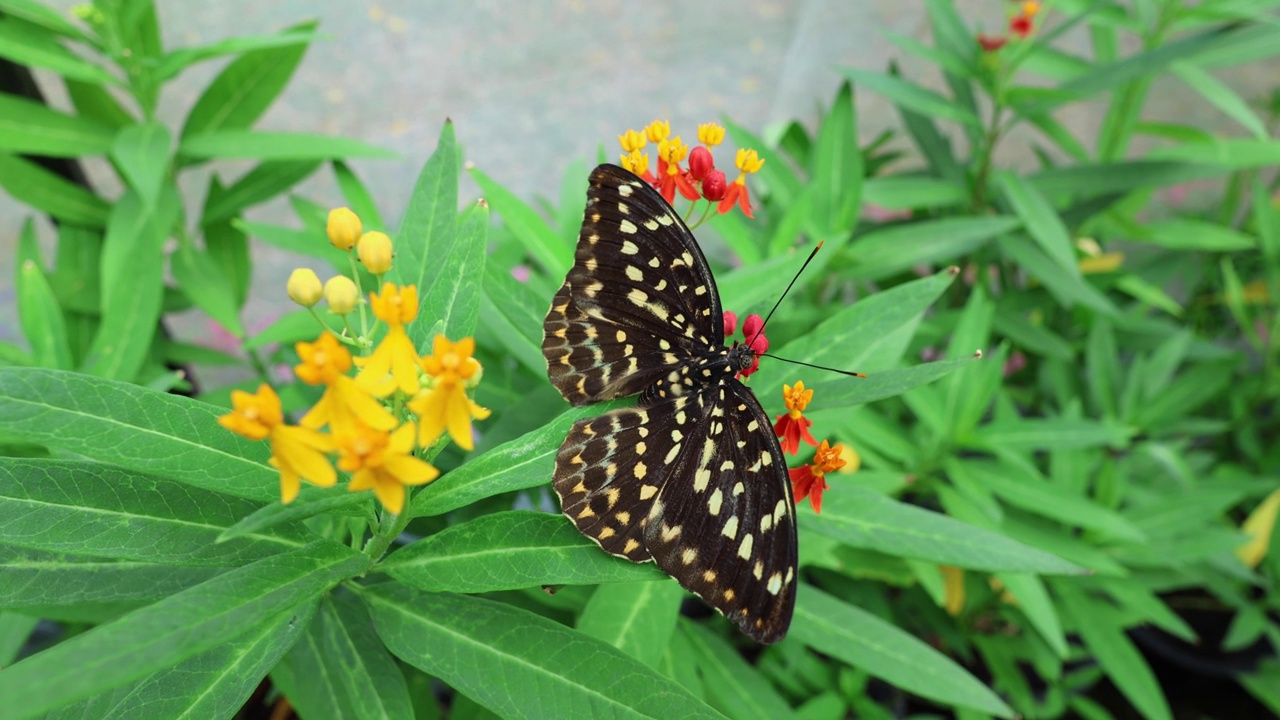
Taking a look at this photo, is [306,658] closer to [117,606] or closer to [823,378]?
[117,606]

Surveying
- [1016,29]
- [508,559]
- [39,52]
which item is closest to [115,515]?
[508,559]

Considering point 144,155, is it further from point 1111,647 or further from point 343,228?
point 1111,647

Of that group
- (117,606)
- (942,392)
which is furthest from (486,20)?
(117,606)

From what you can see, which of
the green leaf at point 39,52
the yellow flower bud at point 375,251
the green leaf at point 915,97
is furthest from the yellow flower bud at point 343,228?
the green leaf at point 915,97

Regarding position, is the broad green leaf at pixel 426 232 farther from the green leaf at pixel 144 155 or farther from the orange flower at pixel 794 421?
the green leaf at pixel 144 155

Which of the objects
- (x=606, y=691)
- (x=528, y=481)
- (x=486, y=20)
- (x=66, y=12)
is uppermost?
(x=66, y=12)

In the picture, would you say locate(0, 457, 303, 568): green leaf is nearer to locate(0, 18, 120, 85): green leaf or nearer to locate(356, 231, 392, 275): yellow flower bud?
locate(356, 231, 392, 275): yellow flower bud
